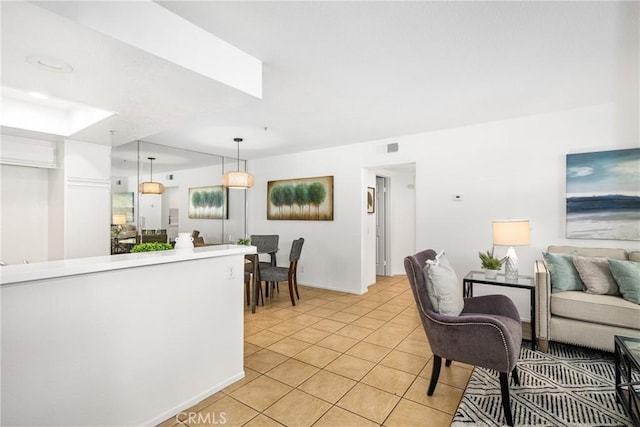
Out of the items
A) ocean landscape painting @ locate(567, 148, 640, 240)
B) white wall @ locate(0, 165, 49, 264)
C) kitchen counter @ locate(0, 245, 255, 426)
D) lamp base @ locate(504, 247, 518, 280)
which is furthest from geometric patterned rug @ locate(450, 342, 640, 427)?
white wall @ locate(0, 165, 49, 264)

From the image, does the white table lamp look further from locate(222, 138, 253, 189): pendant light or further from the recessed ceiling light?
the recessed ceiling light

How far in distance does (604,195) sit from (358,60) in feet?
9.87

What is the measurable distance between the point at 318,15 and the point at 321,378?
2.60 m

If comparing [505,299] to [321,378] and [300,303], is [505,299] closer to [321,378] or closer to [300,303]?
[321,378]

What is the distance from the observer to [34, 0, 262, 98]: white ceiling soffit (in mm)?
1413

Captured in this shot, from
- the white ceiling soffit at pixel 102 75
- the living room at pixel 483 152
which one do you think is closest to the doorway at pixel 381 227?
the living room at pixel 483 152

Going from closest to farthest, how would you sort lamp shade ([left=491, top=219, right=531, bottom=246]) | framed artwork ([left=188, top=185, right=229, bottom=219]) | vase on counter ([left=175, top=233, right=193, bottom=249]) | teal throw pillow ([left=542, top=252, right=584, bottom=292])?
1. vase on counter ([left=175, top=233, right=193, bottom=249])
2. teal throw pillow ([left=542, top=252, right=584, bottom=292])
3. lamp shade ([left=491, top=219, right=531, bottom=246])
4. framed artwork ([left=188, top=185, right=229, bottom=219])

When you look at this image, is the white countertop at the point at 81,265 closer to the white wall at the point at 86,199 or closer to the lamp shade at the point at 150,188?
the white wall at the point at 86,199

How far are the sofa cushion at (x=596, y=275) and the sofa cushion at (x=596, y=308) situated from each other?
0.07m

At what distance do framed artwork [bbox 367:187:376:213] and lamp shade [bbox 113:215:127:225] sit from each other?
3.96 meters

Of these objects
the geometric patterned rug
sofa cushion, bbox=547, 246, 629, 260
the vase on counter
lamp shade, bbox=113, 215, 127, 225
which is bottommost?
the geometric patterned rug

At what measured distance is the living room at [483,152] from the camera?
2.33 m

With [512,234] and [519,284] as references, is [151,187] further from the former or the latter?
[519,284]

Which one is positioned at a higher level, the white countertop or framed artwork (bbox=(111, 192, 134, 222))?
framed artwork (bbox=(111, 192, 134, 222))
